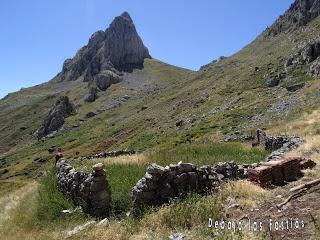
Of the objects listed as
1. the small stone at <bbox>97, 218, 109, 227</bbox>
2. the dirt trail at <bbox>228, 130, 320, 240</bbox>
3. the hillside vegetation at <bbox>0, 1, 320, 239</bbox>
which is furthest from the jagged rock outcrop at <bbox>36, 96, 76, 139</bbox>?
the dirt trail at <bbox>228, 130, 320, 240</bbox>

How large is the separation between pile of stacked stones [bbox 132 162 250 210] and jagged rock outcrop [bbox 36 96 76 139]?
166 m

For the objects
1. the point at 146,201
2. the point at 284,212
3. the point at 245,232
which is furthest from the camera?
the point at 146,201

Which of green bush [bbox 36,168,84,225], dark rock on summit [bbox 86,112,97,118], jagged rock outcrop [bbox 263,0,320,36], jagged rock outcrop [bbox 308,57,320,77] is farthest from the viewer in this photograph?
dark rock on summit [bbox 86,112,97,118]

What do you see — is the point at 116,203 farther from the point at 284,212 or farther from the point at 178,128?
the point at 178,128

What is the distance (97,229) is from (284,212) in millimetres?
5651

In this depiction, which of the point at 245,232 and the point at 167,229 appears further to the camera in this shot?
the point at 167,229

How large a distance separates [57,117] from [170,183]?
170266 mm

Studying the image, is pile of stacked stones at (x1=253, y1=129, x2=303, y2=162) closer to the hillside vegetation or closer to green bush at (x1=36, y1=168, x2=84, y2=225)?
the hillside vegetation

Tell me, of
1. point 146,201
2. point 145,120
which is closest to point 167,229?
point 146,201

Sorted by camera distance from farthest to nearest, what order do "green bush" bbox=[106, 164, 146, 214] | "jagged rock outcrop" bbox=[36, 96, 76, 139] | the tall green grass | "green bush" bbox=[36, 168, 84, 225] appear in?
"jagged rock outcrop" bbox=[36, 96, 76, 139], the tall green grass, "green bush" bbox=[36, 168, 84, 225], "green bush" bbox=[106, 164, 146, 214]

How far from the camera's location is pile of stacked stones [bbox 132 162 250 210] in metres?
14.6

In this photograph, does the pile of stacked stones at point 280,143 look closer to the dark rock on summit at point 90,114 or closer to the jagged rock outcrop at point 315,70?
the jagged rock outcrop at point 315,70

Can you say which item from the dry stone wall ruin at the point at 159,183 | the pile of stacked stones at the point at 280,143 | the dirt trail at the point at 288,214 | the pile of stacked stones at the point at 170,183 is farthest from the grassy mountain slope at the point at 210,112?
the dirt trail at the point at 288,214

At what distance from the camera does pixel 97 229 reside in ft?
46.4
